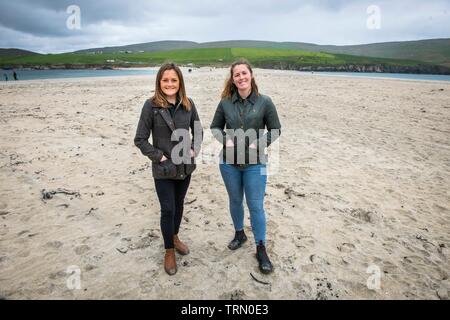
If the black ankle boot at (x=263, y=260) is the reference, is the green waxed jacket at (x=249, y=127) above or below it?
above

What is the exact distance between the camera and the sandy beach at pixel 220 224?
334 centimetres

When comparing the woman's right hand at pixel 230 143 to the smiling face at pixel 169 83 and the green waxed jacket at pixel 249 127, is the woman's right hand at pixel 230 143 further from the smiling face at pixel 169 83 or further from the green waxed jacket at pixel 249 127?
the smiling face at pixel 169 83

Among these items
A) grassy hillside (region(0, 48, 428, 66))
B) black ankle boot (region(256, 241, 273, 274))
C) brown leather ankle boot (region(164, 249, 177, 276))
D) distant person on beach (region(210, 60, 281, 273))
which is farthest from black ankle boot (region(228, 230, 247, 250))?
grassy hillside (region(0, 48, 428, 66))

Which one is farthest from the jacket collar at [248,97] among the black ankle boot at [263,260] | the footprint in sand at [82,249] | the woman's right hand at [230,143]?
the footprint in sand at [82,249]

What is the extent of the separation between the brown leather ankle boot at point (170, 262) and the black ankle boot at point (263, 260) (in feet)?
3.64

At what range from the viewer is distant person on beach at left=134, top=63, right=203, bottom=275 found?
3.18 metres

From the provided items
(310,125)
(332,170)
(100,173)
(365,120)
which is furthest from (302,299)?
(365,120)

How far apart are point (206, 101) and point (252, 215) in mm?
13215

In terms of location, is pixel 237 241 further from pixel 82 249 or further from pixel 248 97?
pixel 82 249

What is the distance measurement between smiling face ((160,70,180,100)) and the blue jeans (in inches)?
43.1

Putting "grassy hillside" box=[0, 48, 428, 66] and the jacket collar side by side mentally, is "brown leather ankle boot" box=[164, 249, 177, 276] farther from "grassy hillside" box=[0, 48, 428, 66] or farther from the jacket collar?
"grassy hillside" box=[0, 48, 428, 66]

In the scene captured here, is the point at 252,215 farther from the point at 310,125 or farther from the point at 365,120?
the point at 365,120

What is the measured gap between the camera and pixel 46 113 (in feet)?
39.9

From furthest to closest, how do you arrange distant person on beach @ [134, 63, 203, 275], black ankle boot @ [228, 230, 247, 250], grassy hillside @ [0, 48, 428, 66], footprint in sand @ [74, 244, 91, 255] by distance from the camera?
grassy hillside @ [0, 48, 428, 66] < black ankle boot @ [228, 230, 247, 250] < footprint in sand @ [74, 244, 91, 255] < distant person on beach @ [134, 63, 203, 275]
